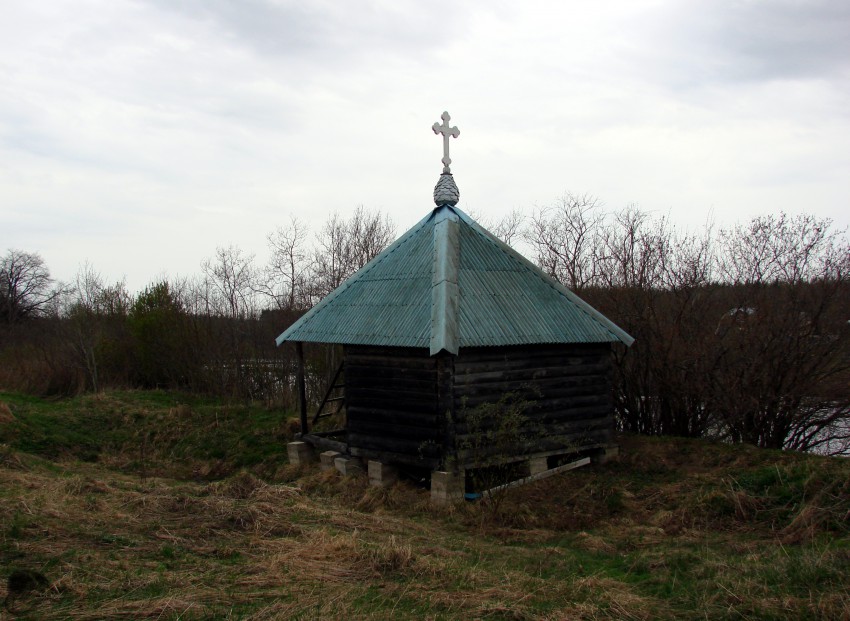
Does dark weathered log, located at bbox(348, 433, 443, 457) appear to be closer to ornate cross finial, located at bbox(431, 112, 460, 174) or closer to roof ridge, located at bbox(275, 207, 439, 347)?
roof ridge, located at bbox(275, 207, 439, 347)

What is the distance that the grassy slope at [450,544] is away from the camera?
5242mm

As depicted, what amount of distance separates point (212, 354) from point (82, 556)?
58.4 ft

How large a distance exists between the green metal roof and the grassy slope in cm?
247

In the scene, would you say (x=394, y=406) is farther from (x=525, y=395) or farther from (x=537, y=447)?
(x=537, y=447)

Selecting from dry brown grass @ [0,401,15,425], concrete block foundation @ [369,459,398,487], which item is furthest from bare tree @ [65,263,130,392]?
concrete block foundation @ [369,459,398,487]

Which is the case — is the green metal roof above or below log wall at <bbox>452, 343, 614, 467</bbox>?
above

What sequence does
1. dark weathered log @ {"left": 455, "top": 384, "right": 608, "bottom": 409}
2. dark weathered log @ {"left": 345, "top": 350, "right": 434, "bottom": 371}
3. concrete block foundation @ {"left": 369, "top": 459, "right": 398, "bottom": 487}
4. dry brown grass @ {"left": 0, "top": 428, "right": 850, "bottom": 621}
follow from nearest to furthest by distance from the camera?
dry brown grass @ {"left": 0, "top": 428, "right": 850, "bottom": 621} < dark weathered log @ {"left": 455, "top": 384, "right": 608, "bottom": 409} < dark weathered log @ {"left": 345, "top": 350, "right": 434, "bottom": 371} < concrete block foundation @ {"left": 369, "top": 459, "right": 398, "bottom": 487}

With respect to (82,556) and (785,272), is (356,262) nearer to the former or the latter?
(785,272)

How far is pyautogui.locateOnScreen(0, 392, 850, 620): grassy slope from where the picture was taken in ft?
17.2

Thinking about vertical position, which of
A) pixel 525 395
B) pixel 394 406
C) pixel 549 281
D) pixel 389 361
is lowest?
pixel 394 406

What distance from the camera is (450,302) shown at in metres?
10.7

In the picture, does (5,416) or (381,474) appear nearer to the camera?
(381,474)

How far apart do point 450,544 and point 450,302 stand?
398cm

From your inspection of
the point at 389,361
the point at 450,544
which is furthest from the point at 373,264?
the point at 450,544
